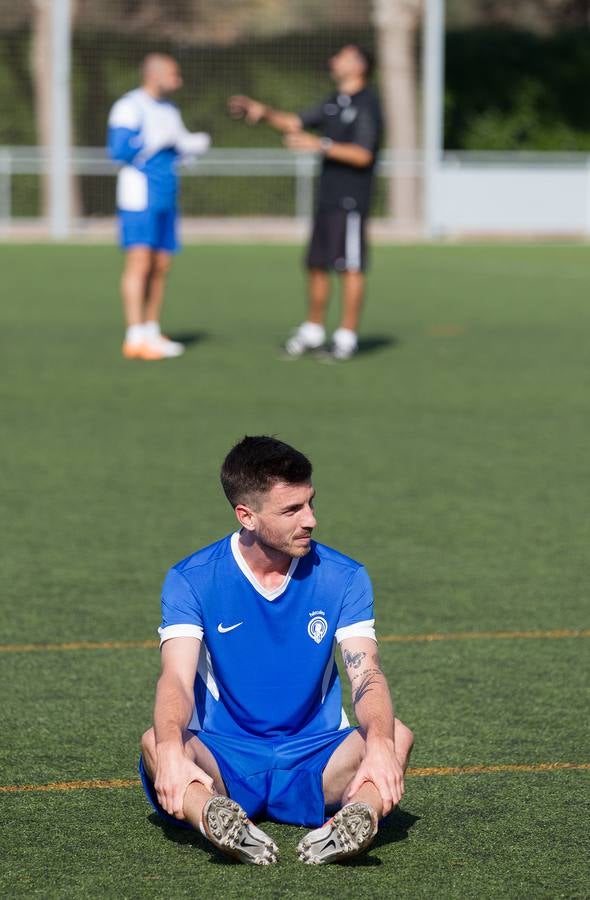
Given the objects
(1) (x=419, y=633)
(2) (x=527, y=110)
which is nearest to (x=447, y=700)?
(1) (x=419, y=633)

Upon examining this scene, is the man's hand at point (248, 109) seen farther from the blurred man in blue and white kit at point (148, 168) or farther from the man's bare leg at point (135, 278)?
the man's bare leg at point (135, 278)

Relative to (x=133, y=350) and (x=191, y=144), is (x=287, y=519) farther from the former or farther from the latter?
(x=133, y=350)

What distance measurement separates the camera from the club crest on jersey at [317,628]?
439 cm

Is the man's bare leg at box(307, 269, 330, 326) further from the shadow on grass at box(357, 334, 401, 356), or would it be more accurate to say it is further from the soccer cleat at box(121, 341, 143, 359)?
the soccer cleat at box(121, 341, 143, 359)

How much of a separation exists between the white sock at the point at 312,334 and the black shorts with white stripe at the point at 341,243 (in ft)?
1.87

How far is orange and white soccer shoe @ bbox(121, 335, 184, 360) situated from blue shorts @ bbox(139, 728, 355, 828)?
957cm

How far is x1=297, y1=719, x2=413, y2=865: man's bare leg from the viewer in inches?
159

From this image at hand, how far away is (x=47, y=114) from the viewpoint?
A: 3056 centimetres

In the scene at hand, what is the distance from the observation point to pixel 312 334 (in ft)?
45.8

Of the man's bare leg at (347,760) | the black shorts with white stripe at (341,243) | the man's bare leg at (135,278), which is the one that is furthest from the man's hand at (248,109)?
the man's bare leg at (347,760)

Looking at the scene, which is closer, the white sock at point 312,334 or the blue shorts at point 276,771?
the blue shorts at point 276,771

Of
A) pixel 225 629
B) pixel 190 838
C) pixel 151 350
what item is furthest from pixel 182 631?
pixel 151 350

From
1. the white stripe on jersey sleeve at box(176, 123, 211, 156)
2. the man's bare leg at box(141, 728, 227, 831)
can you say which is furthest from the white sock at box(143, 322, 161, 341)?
the man's bare leg at box(141, 728, 227, 831)

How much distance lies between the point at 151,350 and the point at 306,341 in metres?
1.26
